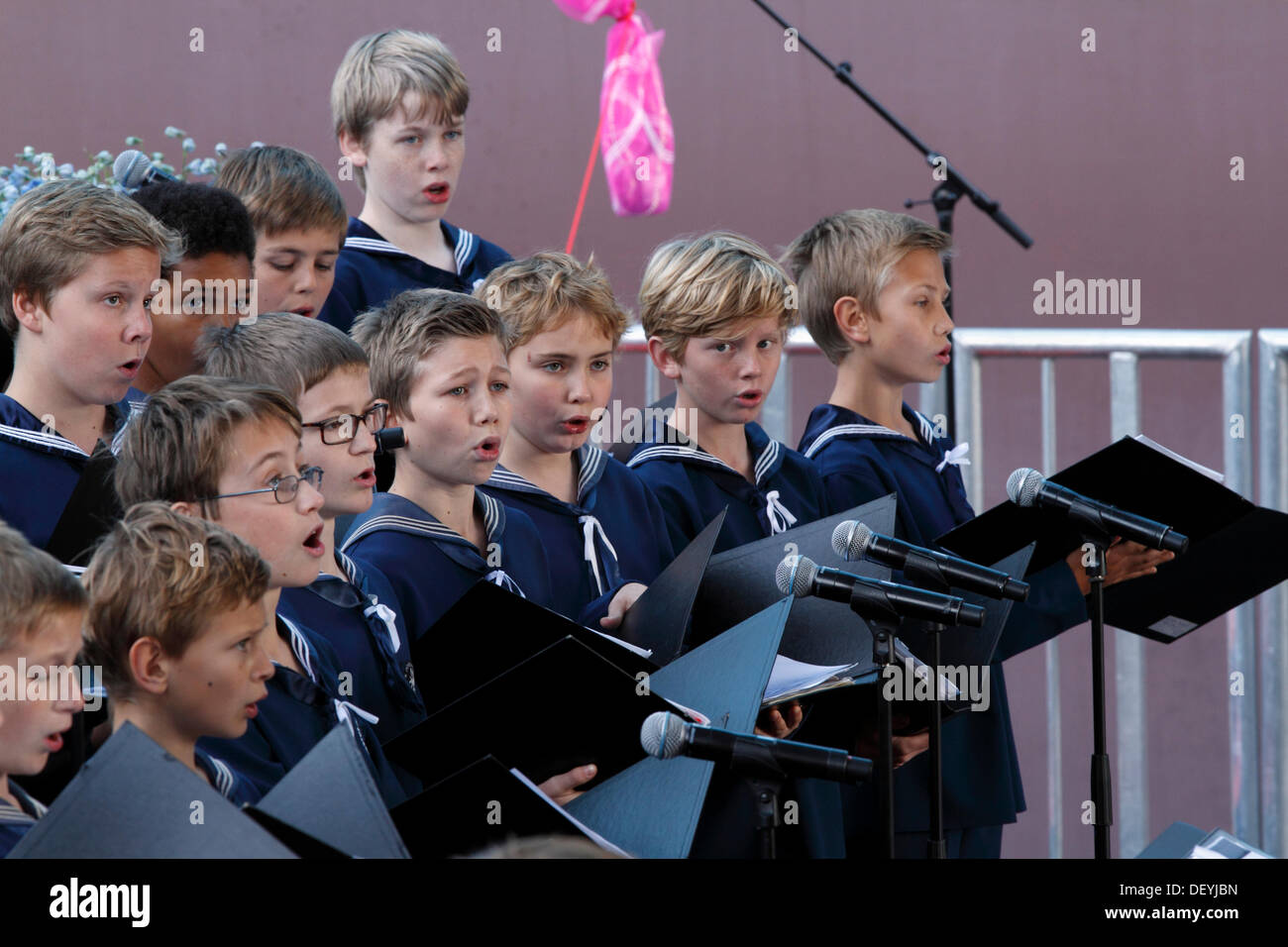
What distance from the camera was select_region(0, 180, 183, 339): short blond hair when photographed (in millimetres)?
1982

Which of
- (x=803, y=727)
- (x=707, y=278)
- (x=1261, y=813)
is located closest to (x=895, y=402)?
(x=707, y=278)

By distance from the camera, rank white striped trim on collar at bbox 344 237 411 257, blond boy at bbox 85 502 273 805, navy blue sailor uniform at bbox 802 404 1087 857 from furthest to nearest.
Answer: white striped trim on collar at bbox 344 237 411 257
navy blue sailor uniform at bbox 802 404 1087 857
blond boy at bbox 85 502 273 805

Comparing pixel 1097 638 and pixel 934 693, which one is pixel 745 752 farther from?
pixel 1097 638

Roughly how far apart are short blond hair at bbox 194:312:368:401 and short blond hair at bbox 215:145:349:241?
45 centimetres

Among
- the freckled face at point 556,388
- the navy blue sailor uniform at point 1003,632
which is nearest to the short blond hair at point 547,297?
the freckled face at point 556,388

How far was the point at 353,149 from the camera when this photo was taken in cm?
289

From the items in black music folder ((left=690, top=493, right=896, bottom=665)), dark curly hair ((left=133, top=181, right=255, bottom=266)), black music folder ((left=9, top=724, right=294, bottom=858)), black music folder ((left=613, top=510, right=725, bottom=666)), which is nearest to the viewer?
black music folder ((left=9, top=724, right=294, bottom=858))

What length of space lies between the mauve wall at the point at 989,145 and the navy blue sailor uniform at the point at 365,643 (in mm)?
2202

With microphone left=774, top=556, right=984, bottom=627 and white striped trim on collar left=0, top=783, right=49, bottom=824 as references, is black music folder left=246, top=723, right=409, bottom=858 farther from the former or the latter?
microphone left=774, top=556, right=984, bottom=627

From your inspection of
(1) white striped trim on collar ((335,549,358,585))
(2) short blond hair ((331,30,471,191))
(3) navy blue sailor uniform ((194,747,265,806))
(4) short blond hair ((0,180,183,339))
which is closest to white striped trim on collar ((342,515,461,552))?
(1) white striped trim on collar ((335,549,358,585))

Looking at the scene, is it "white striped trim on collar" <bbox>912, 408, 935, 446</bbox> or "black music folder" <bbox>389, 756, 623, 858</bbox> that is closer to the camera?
"black music folder" <bbox>389, 756, 623, 858</bbox>

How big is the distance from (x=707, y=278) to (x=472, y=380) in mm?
529

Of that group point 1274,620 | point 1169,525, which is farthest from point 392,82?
point 1274,620

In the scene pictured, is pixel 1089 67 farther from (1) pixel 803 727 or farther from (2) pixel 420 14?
(1) pixel 803 727
